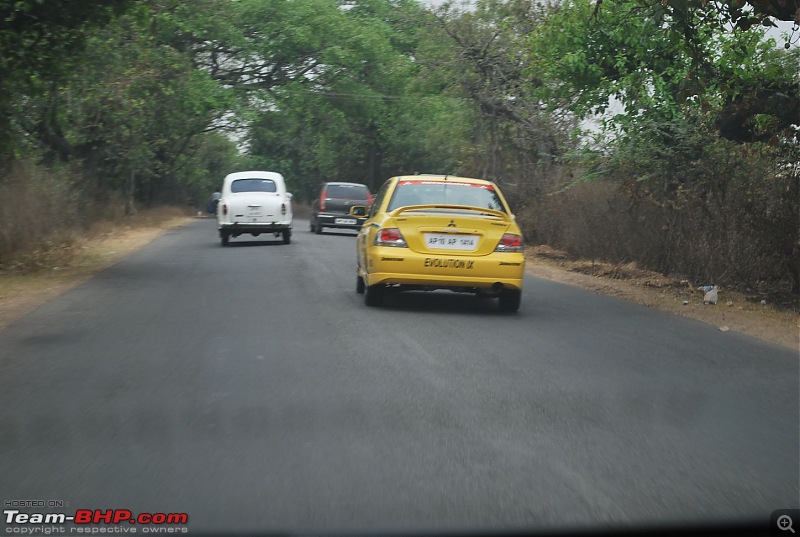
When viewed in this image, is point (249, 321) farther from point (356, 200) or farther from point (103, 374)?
point (356, 200)

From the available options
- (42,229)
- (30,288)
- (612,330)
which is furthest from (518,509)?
(42,229)

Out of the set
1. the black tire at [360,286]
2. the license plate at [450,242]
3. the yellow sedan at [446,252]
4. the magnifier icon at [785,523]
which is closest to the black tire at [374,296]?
the yellow sedan at [446,252]

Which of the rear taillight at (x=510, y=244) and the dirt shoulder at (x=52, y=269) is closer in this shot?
the rear taillight at (x=510, y=244)

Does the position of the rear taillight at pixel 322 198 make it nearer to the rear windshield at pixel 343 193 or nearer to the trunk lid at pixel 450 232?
the rear windshield at pixel 343 193

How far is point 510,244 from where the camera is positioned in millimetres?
12141

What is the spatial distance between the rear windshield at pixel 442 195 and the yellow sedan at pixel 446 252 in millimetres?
233

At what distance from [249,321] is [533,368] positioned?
3768mm

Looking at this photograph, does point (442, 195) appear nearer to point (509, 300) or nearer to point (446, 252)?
point (446, 252)

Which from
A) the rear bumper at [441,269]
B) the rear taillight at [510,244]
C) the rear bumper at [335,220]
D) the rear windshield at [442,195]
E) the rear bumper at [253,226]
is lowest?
the rear bumper at [335,220]

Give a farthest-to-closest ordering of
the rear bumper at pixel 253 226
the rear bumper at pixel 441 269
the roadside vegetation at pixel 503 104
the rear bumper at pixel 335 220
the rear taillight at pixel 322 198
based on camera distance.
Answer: the rear taillight at pixel 322 198, the rear bumper at pixel 335 220, the rear bumper at pixel 253 226, the roadside vegetation at pixel 503 104, the rear bumper at pixel 441 269

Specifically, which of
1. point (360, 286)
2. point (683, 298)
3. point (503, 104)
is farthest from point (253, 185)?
point (683, 298)

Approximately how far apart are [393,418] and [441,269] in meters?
5.45

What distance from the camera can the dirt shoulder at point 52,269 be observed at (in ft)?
44.1

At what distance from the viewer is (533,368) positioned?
853 centimetres
